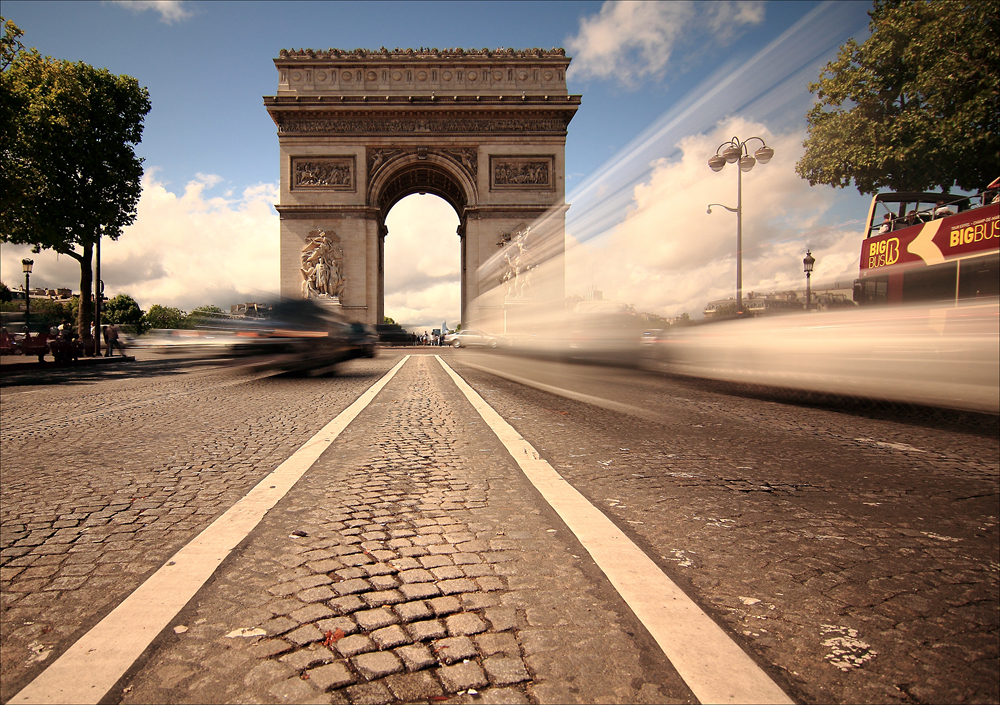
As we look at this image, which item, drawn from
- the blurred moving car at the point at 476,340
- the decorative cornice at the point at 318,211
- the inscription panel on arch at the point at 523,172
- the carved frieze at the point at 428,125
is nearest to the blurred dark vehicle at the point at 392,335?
the blurred moving car at the point at 476,340

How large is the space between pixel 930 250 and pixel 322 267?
3307cm

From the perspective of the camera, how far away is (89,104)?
22812mm

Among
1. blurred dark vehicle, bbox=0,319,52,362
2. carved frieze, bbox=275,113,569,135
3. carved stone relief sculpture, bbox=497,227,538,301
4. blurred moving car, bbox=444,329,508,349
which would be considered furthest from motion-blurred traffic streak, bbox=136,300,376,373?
carved frieze, bbox=275,113,569,135

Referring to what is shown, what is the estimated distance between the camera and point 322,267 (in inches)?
1406

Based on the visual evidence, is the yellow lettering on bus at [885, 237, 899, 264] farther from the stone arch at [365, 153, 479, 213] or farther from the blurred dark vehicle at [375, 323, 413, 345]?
the blurred dark vehicle at [375, 323, 413, 345]

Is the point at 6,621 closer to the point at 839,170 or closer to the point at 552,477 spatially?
the point at 552,477

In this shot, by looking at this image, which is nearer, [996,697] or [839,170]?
[996,697]

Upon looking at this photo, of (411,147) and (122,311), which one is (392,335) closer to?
(411,147)

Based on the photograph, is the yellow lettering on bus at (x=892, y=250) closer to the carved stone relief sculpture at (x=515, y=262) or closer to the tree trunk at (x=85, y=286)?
the carved stone relief sculpture at (x=515, y=262)

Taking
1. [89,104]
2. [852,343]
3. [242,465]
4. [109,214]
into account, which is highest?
[89,104]

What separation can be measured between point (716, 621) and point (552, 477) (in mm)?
1585

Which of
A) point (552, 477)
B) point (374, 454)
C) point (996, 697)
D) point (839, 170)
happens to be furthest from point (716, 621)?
point (839, 170)

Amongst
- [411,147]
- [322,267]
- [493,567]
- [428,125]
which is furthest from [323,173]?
[493,567]

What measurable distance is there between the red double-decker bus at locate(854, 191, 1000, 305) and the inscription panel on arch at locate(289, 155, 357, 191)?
108 feet
